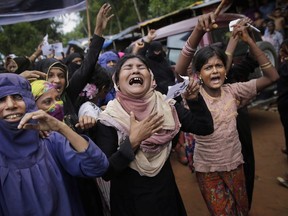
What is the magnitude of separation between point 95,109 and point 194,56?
2.94ft

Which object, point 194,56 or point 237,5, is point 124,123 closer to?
point 194,56

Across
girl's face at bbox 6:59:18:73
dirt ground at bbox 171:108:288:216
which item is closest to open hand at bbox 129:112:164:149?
dirt ground at bbox 171:108:288:216

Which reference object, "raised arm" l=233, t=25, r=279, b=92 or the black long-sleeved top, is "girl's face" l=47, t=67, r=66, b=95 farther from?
"raised arm" l=233, t=25, r=279, b=92

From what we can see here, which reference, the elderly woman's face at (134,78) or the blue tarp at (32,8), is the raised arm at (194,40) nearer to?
the elderly woman's face at (134,78)

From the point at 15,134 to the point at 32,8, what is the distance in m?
2.65

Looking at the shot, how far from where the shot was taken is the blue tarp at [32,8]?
3317mm

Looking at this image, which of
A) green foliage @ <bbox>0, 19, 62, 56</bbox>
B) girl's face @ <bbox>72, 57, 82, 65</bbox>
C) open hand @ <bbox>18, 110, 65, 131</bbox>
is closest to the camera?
open hand @ <bbox>18, 110, 65, 131</bbox>

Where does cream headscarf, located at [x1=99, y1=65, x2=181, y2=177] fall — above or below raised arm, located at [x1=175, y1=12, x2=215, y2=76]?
below

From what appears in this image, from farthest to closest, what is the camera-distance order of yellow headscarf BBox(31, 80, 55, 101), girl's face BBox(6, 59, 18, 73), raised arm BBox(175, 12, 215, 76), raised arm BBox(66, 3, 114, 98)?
girl's face BBox(6, 59, 18, 73) < raised arm BBox(66, 3, 114, 98) < raised arm BBox(175, 12, 215, 76) < yellow headscarf BBox(31, 80, 55, 101)

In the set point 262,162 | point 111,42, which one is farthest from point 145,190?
point 111,42

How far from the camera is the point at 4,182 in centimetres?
135

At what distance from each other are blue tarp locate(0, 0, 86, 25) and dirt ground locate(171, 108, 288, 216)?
8.76 ft

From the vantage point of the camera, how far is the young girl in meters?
2.27

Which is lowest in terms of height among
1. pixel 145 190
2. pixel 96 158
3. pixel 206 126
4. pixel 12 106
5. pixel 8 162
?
pixel 145 190
